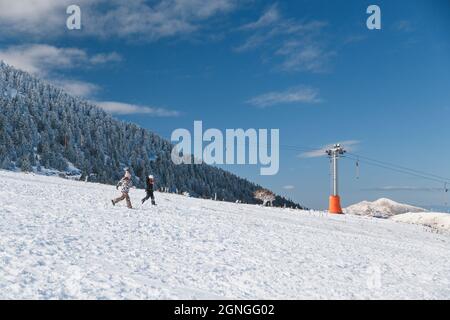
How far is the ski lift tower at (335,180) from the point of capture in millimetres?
40562

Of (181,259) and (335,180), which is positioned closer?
(181,259)

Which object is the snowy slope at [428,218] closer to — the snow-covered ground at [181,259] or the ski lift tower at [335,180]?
the ski lift tower at [335,180]

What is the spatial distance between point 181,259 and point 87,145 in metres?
164

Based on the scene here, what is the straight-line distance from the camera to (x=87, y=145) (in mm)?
167625

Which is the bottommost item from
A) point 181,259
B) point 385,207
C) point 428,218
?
point 385,207

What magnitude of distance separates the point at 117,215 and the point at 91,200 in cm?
465

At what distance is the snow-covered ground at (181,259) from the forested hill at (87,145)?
117m

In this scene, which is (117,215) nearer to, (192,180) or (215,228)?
(215,228)

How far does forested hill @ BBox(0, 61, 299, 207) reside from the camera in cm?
13738

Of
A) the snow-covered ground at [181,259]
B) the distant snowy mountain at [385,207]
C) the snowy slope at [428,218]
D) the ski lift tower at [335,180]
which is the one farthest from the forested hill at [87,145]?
the snow-covered ground at [181,259]

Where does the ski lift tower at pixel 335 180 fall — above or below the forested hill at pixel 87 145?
below

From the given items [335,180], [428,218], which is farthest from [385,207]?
[335,180]

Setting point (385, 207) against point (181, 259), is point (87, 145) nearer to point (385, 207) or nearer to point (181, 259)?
point (385, 207)
